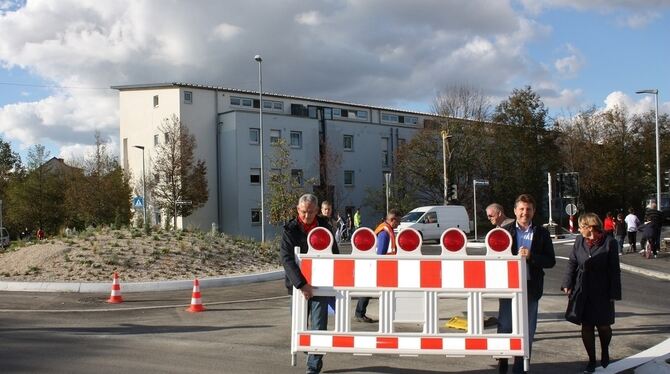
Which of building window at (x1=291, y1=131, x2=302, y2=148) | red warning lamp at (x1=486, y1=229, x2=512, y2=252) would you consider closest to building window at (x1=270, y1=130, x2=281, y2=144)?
building window at (x1=291, y1=131, x2=302, y2=148)

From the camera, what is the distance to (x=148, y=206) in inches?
1976

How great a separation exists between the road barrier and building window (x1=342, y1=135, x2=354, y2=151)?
5055cm

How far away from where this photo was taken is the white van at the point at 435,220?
3428 centimetres

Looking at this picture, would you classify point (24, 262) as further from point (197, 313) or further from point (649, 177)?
point (649, 177)

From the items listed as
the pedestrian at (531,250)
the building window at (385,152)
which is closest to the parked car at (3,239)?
the building window at (385,152)

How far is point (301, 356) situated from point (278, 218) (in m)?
34.0

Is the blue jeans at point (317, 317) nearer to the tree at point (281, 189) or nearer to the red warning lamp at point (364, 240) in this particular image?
the red warning lamp at point (364, 240)

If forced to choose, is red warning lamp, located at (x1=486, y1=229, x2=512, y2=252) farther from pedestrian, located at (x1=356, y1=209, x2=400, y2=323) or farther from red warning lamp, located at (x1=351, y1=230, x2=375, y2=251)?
pedestrian, located at (x1=356, y1=209, x2=400, y2=323)

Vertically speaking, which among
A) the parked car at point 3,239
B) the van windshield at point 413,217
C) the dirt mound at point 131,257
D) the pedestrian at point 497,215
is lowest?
the parked car at point 3,239

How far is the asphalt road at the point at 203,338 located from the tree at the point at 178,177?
3333cm

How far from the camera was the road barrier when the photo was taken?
5.52 meters

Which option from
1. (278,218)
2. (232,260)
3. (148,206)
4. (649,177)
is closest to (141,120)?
(148,206)

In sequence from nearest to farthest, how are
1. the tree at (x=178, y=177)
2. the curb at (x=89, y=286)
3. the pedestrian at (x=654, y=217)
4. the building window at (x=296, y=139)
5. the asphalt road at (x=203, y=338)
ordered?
1. the asphalt road at (x=203, y=338)
2. the curb at (x=89, y=286)
3. the pedestrian at (x=654, y=217)
4. the tree at (x=178, y=177)
5. the building window at (x=296, y=139)

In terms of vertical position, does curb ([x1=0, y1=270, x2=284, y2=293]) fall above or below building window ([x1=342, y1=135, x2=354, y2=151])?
below
